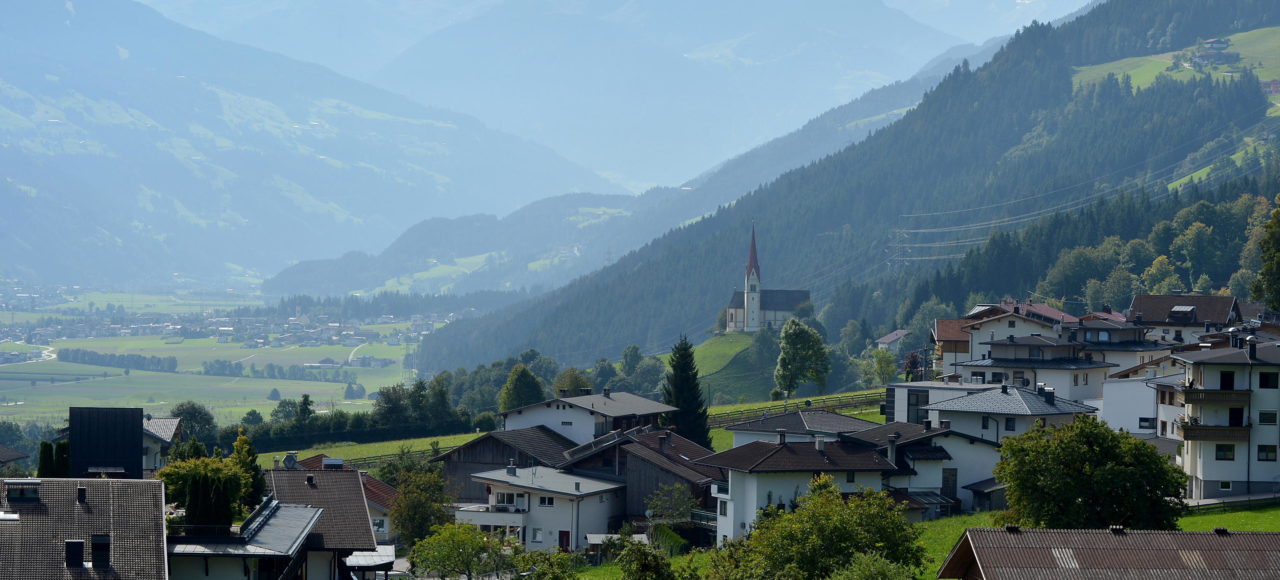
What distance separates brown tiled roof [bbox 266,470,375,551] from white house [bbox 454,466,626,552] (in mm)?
16572

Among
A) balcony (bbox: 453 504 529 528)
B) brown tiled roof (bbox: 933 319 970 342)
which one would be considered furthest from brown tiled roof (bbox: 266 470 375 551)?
brown tiled roof (bbox: 933 319 970 342)

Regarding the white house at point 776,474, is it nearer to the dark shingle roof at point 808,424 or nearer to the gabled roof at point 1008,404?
the dark shingle roof at point 808,424

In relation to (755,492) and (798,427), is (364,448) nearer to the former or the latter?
(798,427)

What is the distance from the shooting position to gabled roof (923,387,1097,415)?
70.1 m

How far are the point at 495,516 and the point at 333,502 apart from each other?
20.5 metres

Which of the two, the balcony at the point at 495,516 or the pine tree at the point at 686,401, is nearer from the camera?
the balcony at the point at 495,516

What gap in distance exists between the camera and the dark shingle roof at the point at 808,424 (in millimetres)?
72750

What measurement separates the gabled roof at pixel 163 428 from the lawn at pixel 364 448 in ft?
18.5

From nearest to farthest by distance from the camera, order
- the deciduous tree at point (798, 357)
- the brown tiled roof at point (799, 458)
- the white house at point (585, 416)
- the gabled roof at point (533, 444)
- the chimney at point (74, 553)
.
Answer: the chimney at point (74, 553) → the brown tiled roof at point (799, 458) → the gabled roof at point (533, 444) → the white house at point (585, 416) → the deciduous tree at point (798, 357)

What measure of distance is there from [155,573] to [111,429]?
106 feet

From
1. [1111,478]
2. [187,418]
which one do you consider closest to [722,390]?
[187,418]

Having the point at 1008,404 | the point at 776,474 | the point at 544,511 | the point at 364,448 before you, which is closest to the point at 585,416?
the point at 364,448

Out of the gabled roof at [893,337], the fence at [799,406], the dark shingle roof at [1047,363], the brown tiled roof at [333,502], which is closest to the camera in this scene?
the brown tiled roof at [333,502]

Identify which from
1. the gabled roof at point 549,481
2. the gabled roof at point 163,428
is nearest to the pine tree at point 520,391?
the gabled roof at point 163,428
